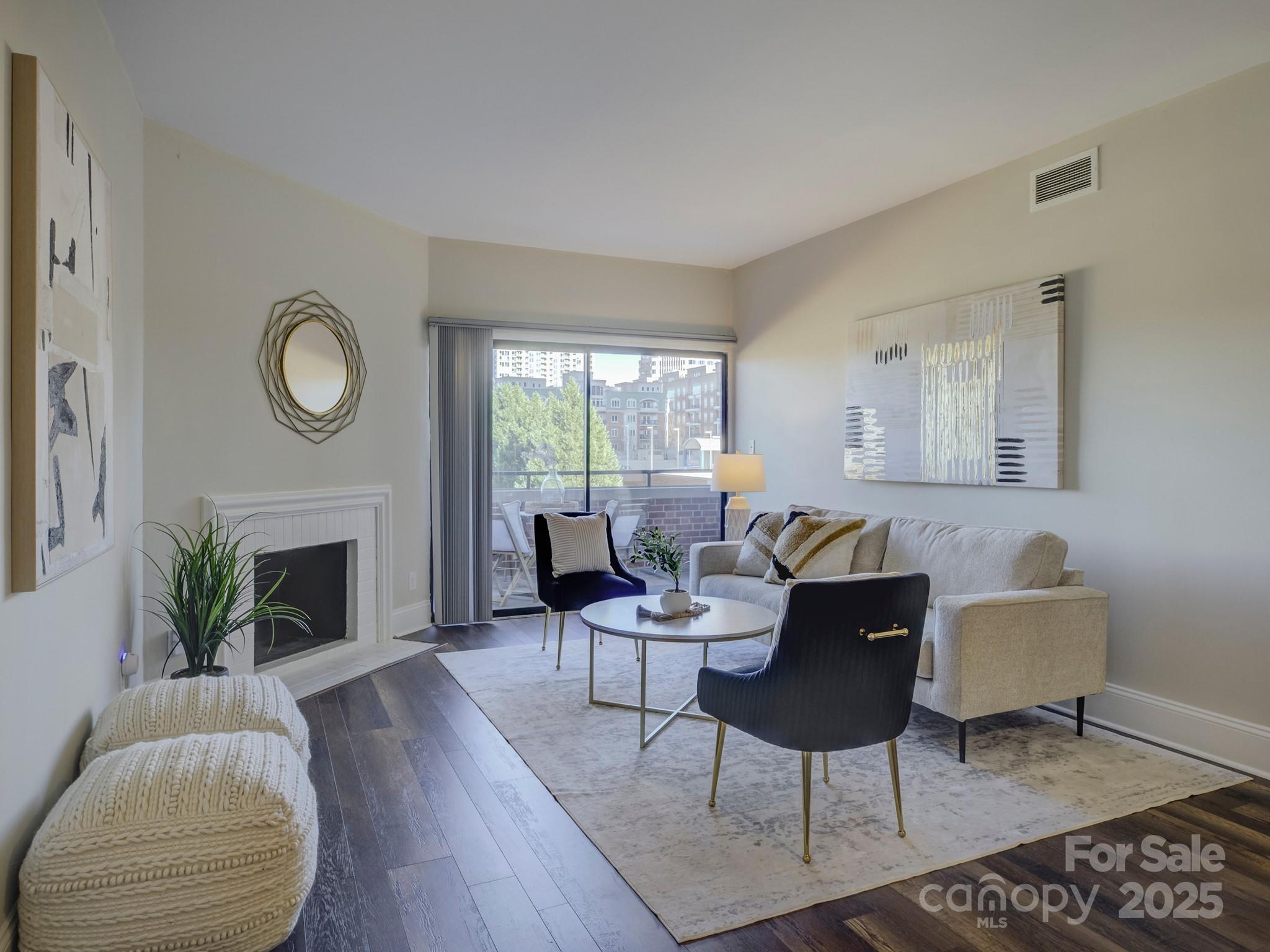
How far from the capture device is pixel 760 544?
495cm

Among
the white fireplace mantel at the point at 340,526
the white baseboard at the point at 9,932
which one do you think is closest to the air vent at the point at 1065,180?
the white fireplace mantel at the point at 340,526

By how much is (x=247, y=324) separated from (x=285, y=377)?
34cm

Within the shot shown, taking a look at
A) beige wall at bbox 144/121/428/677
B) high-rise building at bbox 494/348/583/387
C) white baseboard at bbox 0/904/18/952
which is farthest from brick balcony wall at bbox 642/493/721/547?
white baseboard at bbox 0/904/18/952

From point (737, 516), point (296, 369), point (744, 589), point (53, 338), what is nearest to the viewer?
point (53, 338)

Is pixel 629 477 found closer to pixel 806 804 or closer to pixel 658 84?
pixel 658 84

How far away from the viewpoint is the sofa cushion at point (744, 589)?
14.3 ft

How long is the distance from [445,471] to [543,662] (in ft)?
5.47

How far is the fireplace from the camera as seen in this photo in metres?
4.56

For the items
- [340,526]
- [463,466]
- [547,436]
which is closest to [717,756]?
[340,526]

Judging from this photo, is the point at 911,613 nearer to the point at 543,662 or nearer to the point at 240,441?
the point at 543,662

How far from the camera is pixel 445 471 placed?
5.55 meters

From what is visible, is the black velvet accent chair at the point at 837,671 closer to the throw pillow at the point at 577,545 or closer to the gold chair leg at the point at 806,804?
the gold chair leg at the point at 806,804

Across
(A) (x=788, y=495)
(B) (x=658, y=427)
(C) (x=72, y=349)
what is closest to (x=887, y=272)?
(A) (x=788, y=495)

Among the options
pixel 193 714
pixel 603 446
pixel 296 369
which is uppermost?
pixel 296 369
